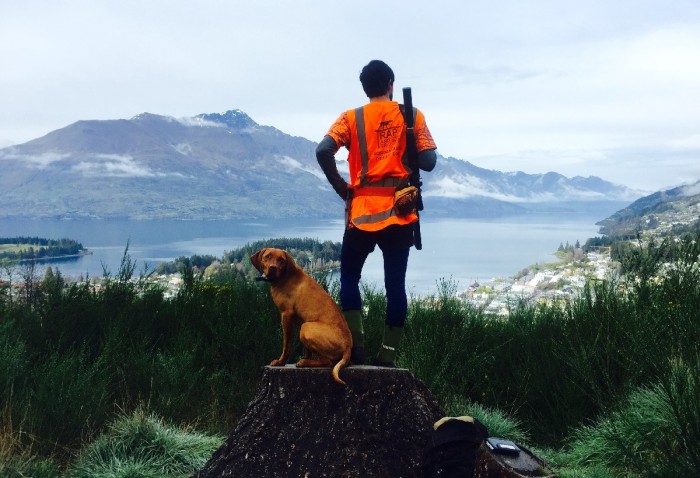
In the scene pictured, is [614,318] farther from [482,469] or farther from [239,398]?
[239,398]

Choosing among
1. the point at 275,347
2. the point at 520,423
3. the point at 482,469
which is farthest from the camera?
the point at 275,347

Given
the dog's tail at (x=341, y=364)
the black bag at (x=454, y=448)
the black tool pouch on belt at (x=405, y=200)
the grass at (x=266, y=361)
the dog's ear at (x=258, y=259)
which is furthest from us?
the grass at (x=266, y=361)

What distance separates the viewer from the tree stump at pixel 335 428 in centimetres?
429

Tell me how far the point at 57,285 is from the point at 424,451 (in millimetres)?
5106

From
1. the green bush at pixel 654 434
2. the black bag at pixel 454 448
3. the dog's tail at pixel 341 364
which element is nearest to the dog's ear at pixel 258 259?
the dog's tail at pixel 341 364

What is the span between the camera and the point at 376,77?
15.4ft

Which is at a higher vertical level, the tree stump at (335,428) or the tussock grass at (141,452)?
the tree stump at (335,428)

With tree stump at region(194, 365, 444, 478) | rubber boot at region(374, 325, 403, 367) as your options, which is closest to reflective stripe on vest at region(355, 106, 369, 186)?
rubber boot at region(374, 325, 403, 367)

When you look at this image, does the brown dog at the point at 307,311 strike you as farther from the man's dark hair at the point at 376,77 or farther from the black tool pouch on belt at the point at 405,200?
the man's dark hair at the point at 376,77

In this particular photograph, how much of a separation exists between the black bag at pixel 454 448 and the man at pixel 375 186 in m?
0.71

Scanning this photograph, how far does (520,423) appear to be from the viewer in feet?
20.8

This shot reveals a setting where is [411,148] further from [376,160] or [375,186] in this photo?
[375,186]

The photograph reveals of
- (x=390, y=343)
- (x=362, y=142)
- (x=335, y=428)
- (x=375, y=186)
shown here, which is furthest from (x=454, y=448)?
(x=362, y=142)

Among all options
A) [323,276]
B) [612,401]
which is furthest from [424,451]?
[323,276]
